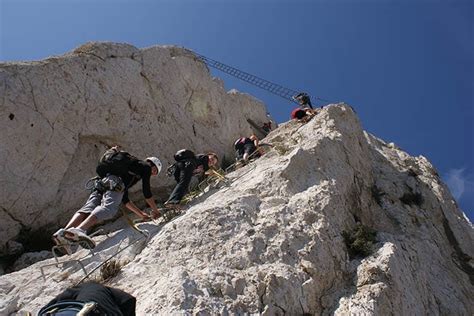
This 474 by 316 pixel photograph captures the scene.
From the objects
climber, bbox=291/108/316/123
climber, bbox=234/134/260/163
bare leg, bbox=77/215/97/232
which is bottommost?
bare leg, bbox=77/215/97/232

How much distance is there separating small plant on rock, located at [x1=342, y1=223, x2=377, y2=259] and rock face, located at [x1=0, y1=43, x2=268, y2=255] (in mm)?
7868

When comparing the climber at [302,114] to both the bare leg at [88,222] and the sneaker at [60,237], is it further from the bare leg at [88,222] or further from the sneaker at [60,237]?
the sneaker at [60,237]

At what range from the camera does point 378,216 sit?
13.8m

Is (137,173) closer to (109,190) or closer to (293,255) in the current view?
(109,190)

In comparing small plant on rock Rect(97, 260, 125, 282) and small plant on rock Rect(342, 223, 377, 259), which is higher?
small plant on rock Rect(342, 223, 377, 259)

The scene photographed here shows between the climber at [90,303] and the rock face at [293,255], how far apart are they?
2596 mm

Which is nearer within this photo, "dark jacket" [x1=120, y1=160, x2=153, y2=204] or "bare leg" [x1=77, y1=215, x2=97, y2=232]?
"bare leg" [x1=77, y1=215, x2=97, y2=232]

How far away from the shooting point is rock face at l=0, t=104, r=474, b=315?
8125 mm

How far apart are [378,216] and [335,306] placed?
5569 millimetres

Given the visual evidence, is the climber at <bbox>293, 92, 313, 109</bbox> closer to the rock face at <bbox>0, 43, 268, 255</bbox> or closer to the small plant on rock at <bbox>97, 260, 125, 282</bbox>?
the rock face at <bbox>0, 43, 268, 255</bbox>

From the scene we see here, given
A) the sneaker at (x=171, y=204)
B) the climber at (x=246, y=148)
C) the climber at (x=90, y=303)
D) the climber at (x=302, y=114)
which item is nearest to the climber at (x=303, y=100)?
the climber at (x=302, y=114)

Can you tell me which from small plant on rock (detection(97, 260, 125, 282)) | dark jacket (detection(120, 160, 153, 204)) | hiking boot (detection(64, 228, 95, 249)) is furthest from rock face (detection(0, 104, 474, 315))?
dark jacket (detection(120, 160, 153, 204))

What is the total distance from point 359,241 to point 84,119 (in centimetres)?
993

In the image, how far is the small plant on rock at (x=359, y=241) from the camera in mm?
10492
